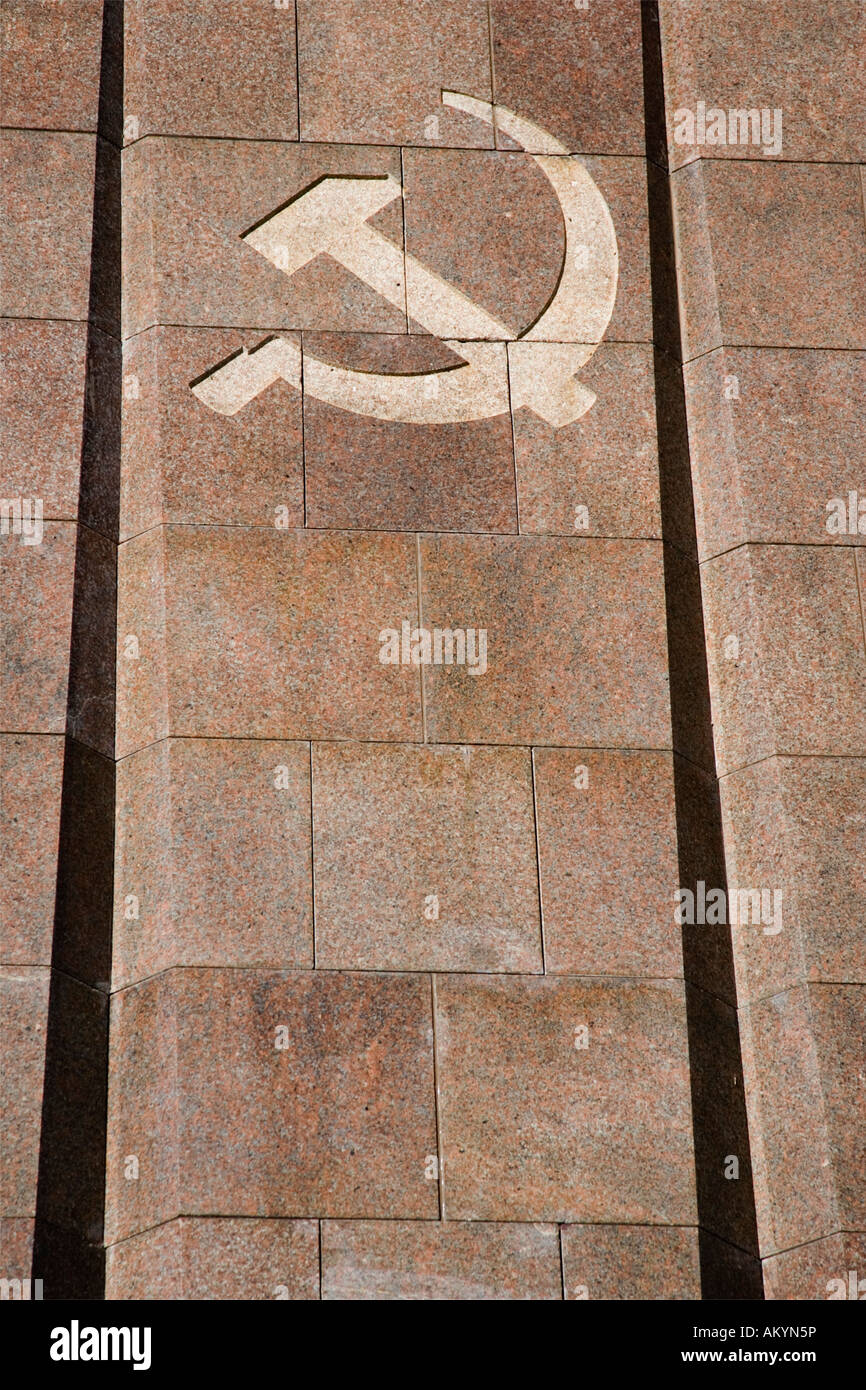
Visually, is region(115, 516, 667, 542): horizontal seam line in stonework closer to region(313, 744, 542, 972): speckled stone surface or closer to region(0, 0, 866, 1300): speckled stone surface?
region(0, 0, 866, 1300): speckled stone surface

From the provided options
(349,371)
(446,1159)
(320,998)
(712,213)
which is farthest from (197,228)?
(446,1159)

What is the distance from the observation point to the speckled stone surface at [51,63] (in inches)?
600

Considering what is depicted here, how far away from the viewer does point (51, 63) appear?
50.5 ft

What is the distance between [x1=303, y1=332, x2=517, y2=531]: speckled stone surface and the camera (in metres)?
14.3

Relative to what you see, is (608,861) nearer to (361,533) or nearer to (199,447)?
(361,533)

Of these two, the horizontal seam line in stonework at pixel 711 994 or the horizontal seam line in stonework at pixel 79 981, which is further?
the horizontal seam line in stonework at pixel 711 994

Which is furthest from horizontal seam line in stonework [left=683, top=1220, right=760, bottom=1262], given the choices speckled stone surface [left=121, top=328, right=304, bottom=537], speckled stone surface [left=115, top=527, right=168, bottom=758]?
speckled stone surface [left=121, top=328, right=304, bottom=537]

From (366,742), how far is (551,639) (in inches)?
62.5

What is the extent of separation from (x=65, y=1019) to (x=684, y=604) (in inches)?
216

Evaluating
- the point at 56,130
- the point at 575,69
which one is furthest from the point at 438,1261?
the point at 575,69

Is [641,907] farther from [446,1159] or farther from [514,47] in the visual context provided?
[514,47]

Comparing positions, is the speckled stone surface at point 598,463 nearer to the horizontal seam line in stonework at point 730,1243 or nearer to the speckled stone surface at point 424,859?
the speckled stone surface at point 424,859

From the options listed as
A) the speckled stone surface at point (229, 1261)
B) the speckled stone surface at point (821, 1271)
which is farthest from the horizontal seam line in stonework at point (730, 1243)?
the speckled stone surface at point (229, 1261)

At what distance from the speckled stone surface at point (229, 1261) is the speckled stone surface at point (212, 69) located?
839 cm
